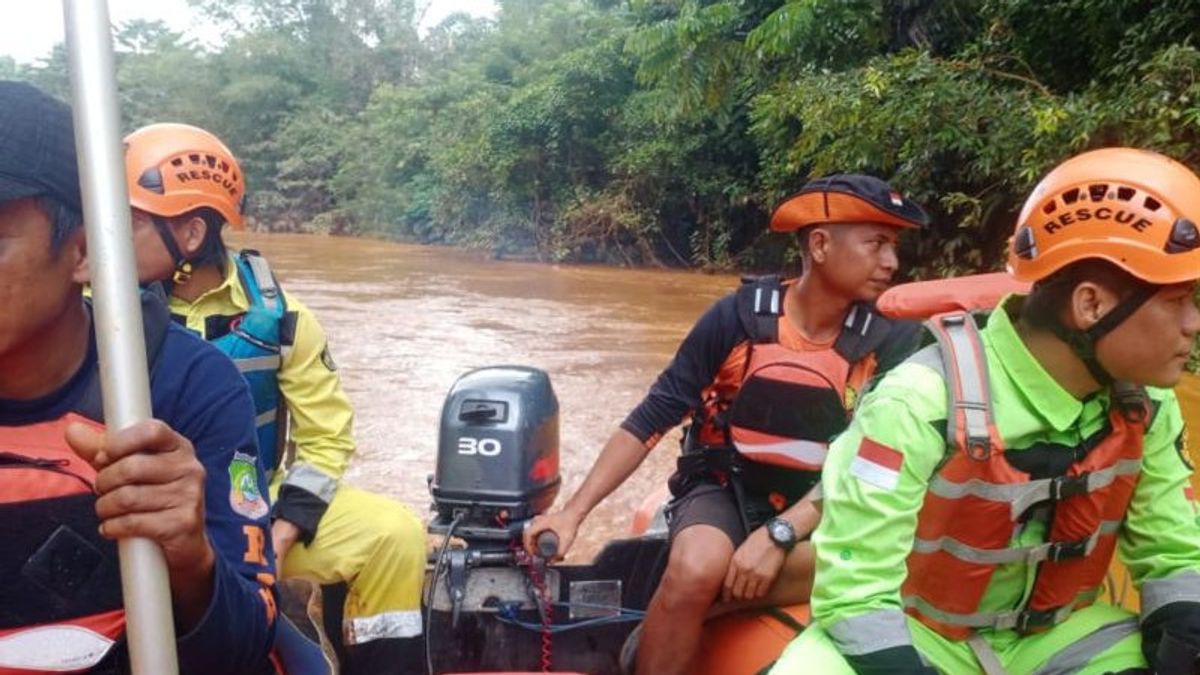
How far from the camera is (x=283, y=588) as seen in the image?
103 inches

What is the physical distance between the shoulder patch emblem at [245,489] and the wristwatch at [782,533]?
49.8 inches

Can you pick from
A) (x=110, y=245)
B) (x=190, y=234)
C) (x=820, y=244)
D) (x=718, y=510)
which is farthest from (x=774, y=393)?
(x=110, y=245)

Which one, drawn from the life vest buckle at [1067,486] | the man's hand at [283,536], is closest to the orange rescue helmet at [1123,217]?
the life vest buckle at [1067,486]

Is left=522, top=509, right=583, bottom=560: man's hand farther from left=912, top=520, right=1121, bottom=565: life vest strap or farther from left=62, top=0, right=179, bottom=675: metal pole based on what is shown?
left=62, top=0, right=179, bottom=675: metal pole

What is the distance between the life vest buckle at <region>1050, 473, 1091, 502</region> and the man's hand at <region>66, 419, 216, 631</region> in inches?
59.3

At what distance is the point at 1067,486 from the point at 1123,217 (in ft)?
1.67

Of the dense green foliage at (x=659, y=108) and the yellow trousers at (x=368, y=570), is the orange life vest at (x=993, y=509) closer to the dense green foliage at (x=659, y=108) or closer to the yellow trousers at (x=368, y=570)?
the yellow trousers at (x=368, y=570)

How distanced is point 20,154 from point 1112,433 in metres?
1.90

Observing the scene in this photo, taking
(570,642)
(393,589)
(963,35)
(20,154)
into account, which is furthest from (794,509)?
(963,35)

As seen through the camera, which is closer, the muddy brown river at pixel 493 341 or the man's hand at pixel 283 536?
the man's hand at pixel 283 536

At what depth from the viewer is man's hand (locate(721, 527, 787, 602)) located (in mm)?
2531

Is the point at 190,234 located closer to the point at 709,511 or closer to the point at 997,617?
the point at 709,511

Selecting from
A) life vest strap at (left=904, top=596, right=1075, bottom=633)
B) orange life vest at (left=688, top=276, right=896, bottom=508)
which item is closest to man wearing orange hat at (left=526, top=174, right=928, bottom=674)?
orange life vest at (left=688, top=276, right=896, bottom=508)

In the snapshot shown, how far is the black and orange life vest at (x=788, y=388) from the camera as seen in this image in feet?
9.11
